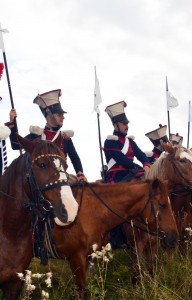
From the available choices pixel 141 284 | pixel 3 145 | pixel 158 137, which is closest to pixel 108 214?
pixel 141 284

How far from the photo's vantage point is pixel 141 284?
16.6 feet

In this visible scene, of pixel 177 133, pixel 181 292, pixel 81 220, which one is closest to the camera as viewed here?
pixel 181 292

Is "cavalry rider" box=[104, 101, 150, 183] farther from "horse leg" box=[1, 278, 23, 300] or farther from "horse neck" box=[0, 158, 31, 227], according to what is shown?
"horse leg" box=[1, 278, 23, 300]

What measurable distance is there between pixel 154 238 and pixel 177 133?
5.01 metres

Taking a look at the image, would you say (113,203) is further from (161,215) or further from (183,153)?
(183,153)

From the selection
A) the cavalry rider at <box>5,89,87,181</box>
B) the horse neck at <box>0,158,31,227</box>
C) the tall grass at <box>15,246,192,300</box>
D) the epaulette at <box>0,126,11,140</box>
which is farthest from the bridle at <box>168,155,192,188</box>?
the horse neck at <box>0,158,31,227</box>

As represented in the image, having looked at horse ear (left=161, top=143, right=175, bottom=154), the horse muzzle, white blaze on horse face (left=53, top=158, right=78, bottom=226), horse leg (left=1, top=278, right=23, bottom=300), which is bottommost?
horse leg (left=1, top=278, right=23, bottom=300)

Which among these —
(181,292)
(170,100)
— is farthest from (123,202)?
(170,100)

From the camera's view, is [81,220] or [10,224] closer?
[10,224]

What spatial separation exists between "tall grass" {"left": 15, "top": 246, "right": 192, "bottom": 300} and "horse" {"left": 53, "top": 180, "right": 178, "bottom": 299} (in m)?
0.34

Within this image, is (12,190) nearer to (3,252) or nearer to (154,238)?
(3,252)

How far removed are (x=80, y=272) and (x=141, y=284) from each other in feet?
3.20

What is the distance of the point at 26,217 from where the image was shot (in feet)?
15.1

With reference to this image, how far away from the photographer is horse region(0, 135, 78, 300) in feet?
14.0
